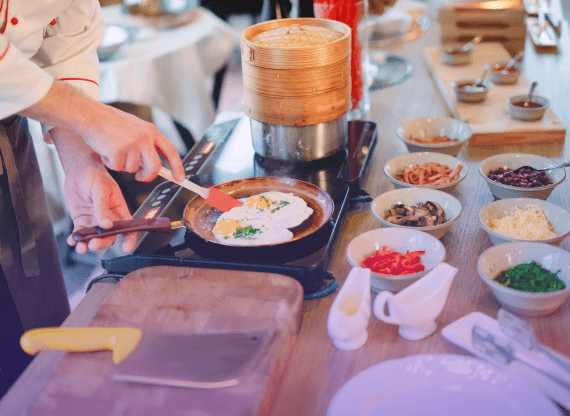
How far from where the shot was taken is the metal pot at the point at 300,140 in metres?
1.22

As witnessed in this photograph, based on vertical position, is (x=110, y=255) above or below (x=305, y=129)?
below

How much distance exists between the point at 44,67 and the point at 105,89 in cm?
123

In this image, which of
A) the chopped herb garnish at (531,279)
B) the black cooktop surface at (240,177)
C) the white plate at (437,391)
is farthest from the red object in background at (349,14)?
the white plate at (437,391)

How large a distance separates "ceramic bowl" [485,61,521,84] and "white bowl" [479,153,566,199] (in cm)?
65

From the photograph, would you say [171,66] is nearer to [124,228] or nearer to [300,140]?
[300,140]

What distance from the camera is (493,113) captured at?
5.10 ft

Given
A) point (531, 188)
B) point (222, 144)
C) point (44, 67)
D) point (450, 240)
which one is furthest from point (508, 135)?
point (44, 67)

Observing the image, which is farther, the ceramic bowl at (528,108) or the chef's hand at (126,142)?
the ceramic bowl at (528,108)

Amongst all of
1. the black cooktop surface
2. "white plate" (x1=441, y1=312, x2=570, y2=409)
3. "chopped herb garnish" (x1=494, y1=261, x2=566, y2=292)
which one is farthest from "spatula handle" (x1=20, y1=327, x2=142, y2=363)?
"chopped herb garnish" (x1=494, y1=261, x2=566, y2=292)

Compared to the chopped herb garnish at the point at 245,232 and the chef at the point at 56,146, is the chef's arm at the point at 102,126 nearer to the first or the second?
the chef at the point at 56,146

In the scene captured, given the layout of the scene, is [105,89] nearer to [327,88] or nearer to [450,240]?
[327,88]

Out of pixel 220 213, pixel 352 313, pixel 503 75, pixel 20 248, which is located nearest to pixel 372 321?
pixel 352 313

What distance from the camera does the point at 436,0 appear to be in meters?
2.60

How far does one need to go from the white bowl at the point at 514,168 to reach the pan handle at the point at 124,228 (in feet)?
2.29
